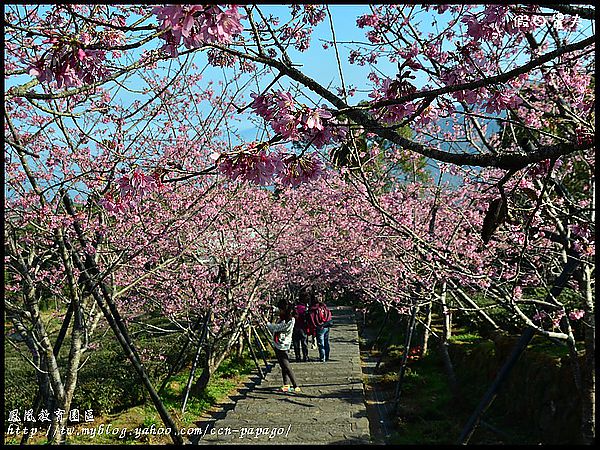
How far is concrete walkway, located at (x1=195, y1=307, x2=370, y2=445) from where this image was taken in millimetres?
6516

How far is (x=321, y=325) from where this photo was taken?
11156mm

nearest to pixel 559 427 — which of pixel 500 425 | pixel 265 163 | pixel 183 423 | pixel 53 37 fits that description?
pixel 500 425

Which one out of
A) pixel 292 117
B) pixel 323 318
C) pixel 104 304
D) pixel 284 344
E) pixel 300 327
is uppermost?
pixel 292 117

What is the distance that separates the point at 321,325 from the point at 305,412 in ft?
11.2

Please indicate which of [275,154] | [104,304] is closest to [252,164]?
[275,154]

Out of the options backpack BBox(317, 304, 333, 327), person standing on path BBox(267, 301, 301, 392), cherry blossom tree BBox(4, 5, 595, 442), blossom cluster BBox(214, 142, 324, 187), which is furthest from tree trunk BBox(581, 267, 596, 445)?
backpack BBox(317, 304, 333, 327)

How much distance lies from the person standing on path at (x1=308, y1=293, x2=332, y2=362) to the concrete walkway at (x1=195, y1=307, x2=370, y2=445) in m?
0.31

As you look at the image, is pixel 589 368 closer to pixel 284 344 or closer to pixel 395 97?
pixel 395 97

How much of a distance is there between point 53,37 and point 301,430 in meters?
5.90

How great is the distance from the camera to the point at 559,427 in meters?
6.62

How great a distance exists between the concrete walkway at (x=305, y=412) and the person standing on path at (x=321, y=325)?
31 centimetres

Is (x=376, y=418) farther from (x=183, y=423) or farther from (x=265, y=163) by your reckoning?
(x=265, y=163)

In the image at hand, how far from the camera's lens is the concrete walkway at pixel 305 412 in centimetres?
652

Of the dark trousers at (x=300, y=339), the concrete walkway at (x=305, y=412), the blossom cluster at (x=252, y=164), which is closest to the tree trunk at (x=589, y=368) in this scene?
the concrete walkway at (x=305, y=412)
